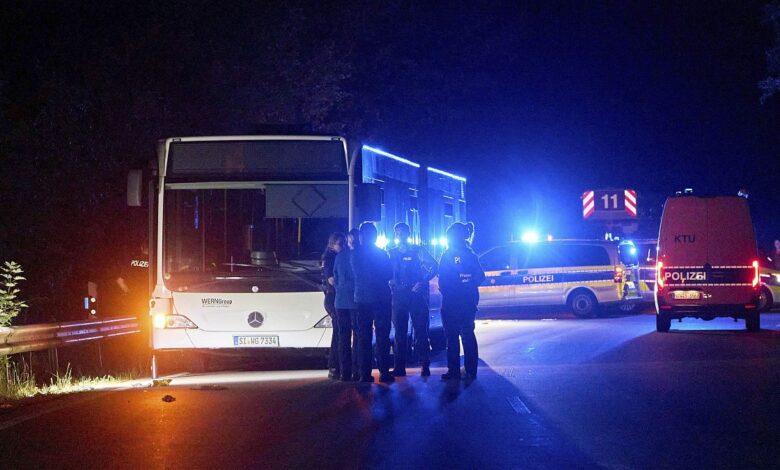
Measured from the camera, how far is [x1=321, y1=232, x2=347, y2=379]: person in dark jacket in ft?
50.0

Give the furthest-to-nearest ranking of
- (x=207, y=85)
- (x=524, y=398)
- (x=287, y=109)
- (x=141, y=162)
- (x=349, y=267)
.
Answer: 1. (x=287, y=109)
2. (x=207, y=85)
3. (x=141, y=162)
4. (x=349, y=267)
5. (x=524, y=398)

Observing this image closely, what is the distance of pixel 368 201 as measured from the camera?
1608cm

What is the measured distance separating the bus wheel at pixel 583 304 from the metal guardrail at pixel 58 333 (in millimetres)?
12818

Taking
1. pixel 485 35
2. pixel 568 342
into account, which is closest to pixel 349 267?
pixel 568 342

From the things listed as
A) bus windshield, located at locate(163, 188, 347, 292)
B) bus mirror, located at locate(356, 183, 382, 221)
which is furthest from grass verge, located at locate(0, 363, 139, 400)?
bus mirror, located at locate(356, 183, 382, 221)

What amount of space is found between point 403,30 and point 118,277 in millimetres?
19271

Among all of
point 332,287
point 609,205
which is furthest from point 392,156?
point 609,205

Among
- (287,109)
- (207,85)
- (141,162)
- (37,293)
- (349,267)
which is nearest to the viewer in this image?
(349,267)

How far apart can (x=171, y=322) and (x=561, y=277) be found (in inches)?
616

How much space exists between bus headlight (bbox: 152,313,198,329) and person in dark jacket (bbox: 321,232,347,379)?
1.85 m

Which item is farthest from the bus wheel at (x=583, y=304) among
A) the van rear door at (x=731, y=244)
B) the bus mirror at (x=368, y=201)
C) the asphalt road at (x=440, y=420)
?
the bus mirror at (x=368, y=201)

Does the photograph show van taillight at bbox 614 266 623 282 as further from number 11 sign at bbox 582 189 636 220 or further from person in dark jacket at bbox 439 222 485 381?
person in dark jacket at bbox 439 222 485 381

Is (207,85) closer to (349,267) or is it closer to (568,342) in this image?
(568,342)

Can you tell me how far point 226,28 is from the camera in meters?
26.9
